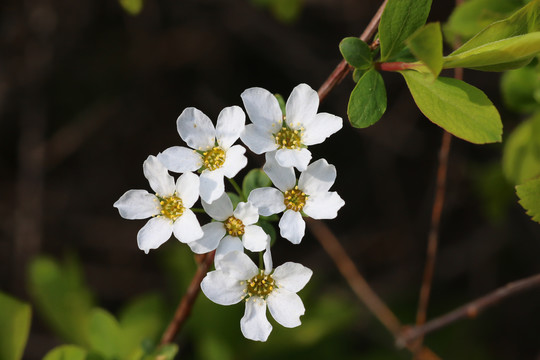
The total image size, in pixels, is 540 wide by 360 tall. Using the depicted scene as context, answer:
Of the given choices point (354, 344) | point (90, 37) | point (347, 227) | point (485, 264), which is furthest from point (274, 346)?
point (90, 37)

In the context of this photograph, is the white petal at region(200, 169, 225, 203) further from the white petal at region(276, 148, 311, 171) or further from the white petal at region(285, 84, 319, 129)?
the white petal at region(285, 84, 319, 129)

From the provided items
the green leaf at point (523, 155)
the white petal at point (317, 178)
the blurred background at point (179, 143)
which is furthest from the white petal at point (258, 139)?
the blurred background at point (179, 143)

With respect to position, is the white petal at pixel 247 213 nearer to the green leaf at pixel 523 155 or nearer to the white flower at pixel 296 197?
the white flower at pixel 296 197

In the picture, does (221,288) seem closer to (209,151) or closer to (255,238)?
(255,238)

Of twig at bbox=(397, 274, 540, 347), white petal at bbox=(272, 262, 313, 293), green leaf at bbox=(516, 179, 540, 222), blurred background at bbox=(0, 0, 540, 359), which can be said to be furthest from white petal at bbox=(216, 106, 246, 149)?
blurred background at bbox=(0, 0, 540, 359)

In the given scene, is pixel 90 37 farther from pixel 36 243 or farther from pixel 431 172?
pixel 431 172

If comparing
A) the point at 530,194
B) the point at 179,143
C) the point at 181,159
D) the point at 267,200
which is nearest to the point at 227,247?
the point at 267,200
